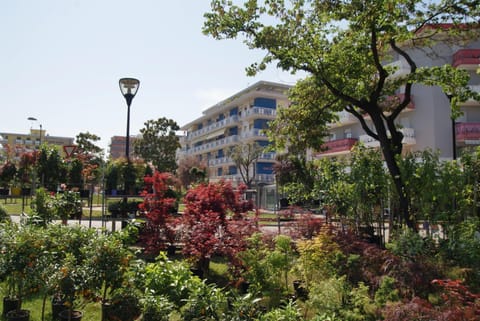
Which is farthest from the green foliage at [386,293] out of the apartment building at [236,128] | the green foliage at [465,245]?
the apartment building at [236,128]

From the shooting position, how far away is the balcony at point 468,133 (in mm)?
26766

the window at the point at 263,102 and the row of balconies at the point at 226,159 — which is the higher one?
Answer: the window at the point at 263,102

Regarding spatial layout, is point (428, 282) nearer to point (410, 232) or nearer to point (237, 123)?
point (410, 232)

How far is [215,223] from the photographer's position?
739 cm

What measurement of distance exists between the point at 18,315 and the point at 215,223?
345 cm

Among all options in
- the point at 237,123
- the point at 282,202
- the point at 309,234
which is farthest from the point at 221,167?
the point at 309,234

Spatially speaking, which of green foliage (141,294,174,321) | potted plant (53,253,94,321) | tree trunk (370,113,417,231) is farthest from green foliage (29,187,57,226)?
tree trunk (370,113,417,231)

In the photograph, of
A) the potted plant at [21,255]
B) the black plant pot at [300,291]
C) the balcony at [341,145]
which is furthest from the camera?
the balcony at [341,145]

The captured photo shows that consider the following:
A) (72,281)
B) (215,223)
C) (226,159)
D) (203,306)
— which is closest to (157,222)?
(215,223)

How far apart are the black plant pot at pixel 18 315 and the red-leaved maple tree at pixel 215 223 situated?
271 centimetres

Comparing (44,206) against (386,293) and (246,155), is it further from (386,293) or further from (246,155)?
(246,155)

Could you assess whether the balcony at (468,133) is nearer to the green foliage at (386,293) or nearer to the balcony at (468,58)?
the balcony at (468,58)

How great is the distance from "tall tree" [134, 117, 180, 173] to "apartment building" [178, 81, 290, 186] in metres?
6.70

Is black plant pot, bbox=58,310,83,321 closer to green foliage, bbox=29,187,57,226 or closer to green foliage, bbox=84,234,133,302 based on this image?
green foliage, bbox=84,234,133,302
